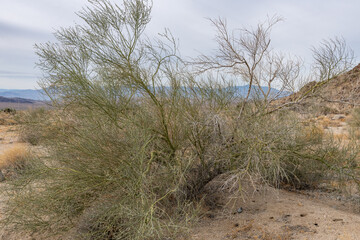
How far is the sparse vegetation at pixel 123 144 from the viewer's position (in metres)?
4.71

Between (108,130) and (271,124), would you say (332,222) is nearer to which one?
(271,124)

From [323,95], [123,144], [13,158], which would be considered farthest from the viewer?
[13,158]

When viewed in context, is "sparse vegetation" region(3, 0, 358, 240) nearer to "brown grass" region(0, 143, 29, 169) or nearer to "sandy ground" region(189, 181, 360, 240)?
"sandy ground" region(189, 181, 360, 240)

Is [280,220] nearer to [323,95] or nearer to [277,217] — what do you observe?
[277,217]

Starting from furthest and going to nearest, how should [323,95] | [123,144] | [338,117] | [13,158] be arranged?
[338,117], [13,158], [323,95], [123,144]

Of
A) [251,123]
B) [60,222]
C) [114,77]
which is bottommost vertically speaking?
[60,222]

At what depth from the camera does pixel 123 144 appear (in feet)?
15.9

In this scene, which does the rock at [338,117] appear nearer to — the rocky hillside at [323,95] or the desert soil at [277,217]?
the rocky hillside at [323,95]

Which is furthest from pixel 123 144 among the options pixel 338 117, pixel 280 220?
pixel 338 117

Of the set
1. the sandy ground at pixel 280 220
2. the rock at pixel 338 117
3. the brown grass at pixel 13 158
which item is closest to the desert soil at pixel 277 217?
the sandy ground at pixel 280 220

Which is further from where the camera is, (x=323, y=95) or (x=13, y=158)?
(x=13, y=158)

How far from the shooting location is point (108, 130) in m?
5.05

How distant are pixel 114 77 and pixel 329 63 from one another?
4848mm


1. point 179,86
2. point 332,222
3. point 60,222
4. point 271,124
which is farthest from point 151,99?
point 332,222
